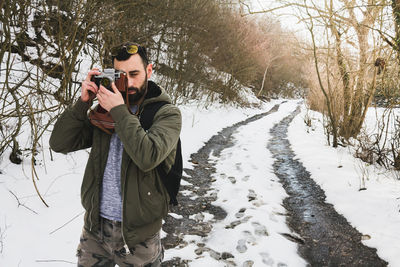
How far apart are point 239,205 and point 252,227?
0.72 m

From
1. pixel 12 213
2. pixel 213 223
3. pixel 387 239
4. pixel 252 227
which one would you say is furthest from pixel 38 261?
pixel 387 239

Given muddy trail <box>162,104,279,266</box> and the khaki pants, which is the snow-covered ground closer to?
muddy trail <box>162,104,279,266</box>

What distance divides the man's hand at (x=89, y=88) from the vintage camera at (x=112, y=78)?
4 centimetres

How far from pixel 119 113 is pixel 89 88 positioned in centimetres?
28

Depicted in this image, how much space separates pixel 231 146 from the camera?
8.46 metres

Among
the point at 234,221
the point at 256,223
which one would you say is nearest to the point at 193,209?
the point at 234,221

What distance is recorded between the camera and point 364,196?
4383mm

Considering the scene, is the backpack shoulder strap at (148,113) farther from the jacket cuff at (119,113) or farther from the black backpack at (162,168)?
the jacket cuff at (119,113)

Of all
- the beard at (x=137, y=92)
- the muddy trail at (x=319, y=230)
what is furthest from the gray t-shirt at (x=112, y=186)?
the muddy trail at (x=319, y=230)

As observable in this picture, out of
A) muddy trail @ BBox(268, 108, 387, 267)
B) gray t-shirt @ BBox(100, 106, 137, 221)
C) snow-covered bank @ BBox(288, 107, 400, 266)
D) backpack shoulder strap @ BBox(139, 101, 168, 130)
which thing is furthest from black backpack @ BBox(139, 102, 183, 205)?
snow-covered bank @ BBox(288, 107, 400, 266)

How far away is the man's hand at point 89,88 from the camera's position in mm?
1364

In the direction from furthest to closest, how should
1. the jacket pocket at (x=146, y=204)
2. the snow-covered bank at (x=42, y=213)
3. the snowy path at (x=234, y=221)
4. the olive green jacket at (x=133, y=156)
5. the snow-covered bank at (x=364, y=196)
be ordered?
the snow-covered bank at (x=364, y=196) → the snowy path at (x=234, y=221) → the snow-covered bank at (x=42, y=213) → the jacket pocket at (x=146, y=204) → the olive green jacket at (x=133, y=156)

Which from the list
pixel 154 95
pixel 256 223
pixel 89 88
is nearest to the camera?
pixel 89 88

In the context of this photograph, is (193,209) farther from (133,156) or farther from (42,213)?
(133,156)
